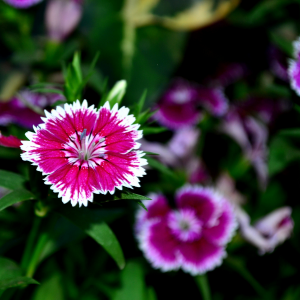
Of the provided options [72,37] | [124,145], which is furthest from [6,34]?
[124,145]

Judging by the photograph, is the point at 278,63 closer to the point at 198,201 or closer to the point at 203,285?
the point at 198,201

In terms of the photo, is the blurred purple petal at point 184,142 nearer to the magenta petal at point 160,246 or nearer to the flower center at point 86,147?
the magenta petal at point 160,246

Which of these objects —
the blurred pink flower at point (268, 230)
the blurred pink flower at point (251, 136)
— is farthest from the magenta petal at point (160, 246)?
the blurred pink flower at point (251, 136)

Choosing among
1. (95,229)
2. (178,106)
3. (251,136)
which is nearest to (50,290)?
(95,229)

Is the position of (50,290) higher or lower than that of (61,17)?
lower

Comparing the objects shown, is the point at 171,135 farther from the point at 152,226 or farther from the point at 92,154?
the point at 92,154

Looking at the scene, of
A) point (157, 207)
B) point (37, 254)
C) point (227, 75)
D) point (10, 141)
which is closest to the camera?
point (10, 141)
